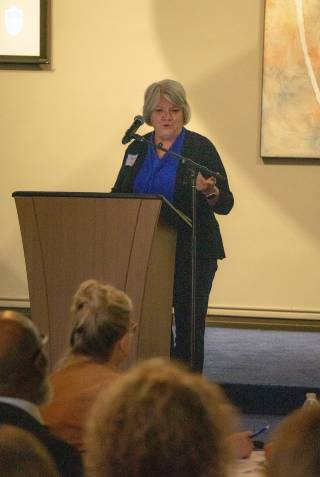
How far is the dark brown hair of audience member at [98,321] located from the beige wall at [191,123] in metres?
4.19

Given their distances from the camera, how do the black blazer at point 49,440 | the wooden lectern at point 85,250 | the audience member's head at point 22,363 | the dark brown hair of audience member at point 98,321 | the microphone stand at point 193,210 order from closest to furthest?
the black blazer at point 49,440 → the audience member's head at point 22,363 → the dark brown hair of audience member at point 98,321 → the wooden lectern at point 85,250 → the microphone stand at point 193,210

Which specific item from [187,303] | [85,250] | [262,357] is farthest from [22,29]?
[85,250]

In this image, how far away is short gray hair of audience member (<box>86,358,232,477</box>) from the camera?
1.13 meters

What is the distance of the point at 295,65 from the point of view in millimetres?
6629

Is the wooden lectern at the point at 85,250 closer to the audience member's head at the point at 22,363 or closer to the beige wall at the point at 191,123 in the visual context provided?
the audience member's head at the point at 22,363

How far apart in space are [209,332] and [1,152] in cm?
201

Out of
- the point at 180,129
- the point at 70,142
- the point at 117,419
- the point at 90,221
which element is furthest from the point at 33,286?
the point at 70,142

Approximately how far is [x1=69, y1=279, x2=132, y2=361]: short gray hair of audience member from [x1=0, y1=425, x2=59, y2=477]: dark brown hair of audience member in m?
1.45

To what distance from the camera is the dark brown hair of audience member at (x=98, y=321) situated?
8.21 feet

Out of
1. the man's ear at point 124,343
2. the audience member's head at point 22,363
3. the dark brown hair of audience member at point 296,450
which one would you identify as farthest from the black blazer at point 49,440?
the man's ear at point 124,343

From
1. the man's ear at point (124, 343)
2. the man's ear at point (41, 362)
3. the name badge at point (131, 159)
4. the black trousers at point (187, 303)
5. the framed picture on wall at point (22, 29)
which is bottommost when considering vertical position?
the black trousers at point (187, 303)

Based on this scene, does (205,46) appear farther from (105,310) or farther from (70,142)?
(105,310)

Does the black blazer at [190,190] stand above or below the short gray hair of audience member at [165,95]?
below

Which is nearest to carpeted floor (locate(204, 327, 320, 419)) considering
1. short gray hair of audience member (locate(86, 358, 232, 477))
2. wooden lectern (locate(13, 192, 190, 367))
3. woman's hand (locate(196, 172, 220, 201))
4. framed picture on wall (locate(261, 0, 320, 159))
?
wooden lectern (locate(13, 192, 190, 367))
